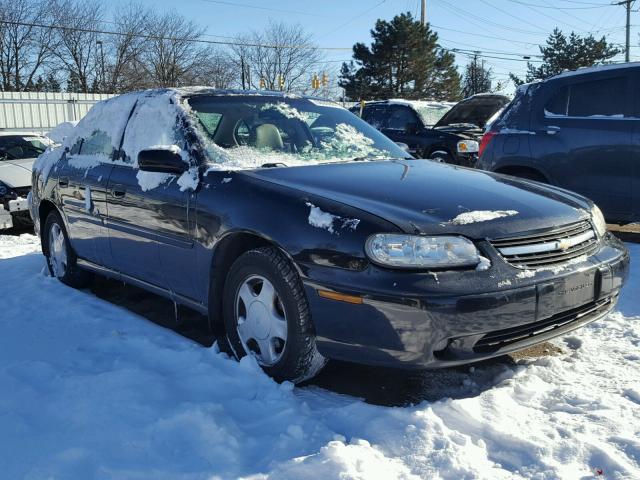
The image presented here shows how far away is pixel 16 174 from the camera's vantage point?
27.0 ft

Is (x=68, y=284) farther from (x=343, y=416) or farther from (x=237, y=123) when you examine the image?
(x=343, y=416)

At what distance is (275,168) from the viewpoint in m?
3.43

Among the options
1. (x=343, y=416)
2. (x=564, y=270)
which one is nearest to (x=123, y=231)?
(x=343, y=416)

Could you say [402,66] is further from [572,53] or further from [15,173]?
[15,173]

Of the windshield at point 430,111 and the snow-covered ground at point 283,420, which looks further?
the windshield at point 430,111

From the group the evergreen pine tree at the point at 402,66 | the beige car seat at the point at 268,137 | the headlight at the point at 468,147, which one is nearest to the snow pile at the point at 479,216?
the beige car seat at the point at 268,137

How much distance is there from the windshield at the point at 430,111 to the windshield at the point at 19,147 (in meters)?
6.73

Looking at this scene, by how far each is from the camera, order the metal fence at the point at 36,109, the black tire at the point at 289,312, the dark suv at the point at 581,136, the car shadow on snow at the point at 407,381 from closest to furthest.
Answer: the black tire at the point at 289,312
the car shadow on snow at the point at 407,381
the dark suv at the point at 581,136
the metal fence at the point at 36,109

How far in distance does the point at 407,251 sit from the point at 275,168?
45.3 inches

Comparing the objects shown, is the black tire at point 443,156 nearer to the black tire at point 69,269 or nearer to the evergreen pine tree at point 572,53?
the black tire at point 69,269

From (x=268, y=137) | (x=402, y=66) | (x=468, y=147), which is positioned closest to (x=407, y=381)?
(x=268, y=137)

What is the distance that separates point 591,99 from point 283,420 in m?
4.69

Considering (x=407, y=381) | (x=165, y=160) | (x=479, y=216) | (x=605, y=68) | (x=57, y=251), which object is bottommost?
(x=407, y=381)

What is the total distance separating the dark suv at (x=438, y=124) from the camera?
1074 centimetres
